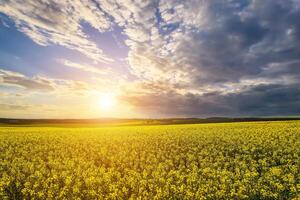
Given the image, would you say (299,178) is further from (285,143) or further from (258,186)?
(285,143)

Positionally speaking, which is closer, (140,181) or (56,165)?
(140,181)

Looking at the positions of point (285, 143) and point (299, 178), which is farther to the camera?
point (285, 143)

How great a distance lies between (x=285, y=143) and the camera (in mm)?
22828

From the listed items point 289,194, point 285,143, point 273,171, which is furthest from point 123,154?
point 285,143

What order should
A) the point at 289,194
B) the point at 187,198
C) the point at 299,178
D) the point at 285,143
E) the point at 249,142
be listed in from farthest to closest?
the point at 249,142 → the point at 285,143 → the point at 299,178 → the point at 289,194 → the point at 187,198

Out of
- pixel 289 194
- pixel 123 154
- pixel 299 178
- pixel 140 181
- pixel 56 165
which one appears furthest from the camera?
pixel 123 154

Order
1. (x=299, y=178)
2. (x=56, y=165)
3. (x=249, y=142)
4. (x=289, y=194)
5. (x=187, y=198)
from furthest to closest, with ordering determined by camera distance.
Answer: (x=249, y=142) → (x=56, y=165) → (x=299, y=178) → (x=289, y=194) → (x=187, y=198)

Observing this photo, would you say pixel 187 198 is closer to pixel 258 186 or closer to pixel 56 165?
pixel 258 186

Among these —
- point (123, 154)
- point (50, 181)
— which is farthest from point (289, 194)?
point (123, 154)

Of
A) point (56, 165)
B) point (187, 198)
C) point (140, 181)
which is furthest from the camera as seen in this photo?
point (56, 165)

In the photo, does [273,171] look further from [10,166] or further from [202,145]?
[10,166]

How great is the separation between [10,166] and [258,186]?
15.2 metres

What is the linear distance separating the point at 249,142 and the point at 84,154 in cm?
1495

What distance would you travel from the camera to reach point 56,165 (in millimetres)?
16766
